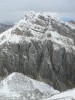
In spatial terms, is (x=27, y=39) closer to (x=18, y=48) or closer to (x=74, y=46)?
(x=18, y=48)

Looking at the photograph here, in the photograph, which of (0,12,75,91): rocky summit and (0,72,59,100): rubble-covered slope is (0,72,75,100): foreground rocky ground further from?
(0,12,75,91): rocky summit

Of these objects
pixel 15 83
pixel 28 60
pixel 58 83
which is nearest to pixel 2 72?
pixel 28 60

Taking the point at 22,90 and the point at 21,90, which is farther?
the point at 22,90

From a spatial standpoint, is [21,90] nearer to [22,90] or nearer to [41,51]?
[22,90]

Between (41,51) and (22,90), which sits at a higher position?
(22,90)

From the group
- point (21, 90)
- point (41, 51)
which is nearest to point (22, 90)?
point (21, 90)

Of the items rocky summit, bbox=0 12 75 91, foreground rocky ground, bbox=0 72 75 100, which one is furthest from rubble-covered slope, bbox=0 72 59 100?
rocky summit, bbox=0 12 75 91

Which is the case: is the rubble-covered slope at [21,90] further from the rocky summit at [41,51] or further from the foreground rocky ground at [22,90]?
the rocky summit at [41,51]
